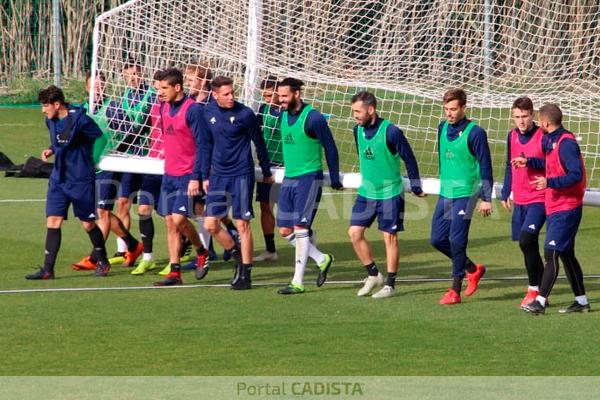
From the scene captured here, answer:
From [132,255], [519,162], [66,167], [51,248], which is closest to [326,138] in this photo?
[519,162]

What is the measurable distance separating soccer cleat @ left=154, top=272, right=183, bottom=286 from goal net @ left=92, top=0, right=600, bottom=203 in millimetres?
1329

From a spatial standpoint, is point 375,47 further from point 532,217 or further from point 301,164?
point 532,217

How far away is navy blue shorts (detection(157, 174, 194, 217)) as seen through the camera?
43.1ft

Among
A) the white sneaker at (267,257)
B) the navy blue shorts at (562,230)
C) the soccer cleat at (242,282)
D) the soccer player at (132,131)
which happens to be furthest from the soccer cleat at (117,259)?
the navy blue shorts at (562,230)

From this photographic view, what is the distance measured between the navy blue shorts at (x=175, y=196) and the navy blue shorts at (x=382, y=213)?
171cm

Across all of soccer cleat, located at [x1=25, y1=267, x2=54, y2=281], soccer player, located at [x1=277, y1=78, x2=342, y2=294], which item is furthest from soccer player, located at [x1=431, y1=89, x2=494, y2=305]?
soccer cleat, located at [x1=25, y1=267, x2=54, y2=281]

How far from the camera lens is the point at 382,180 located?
1223 cm

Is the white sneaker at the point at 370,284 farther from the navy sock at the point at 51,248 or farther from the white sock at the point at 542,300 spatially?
the navy sock at the point at 51,248

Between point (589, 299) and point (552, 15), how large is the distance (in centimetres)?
377

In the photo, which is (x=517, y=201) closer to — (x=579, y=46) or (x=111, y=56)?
(x=579, y=46)

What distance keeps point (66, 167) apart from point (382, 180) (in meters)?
3.15

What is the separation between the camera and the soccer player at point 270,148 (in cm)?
1429

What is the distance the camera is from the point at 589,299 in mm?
11922
